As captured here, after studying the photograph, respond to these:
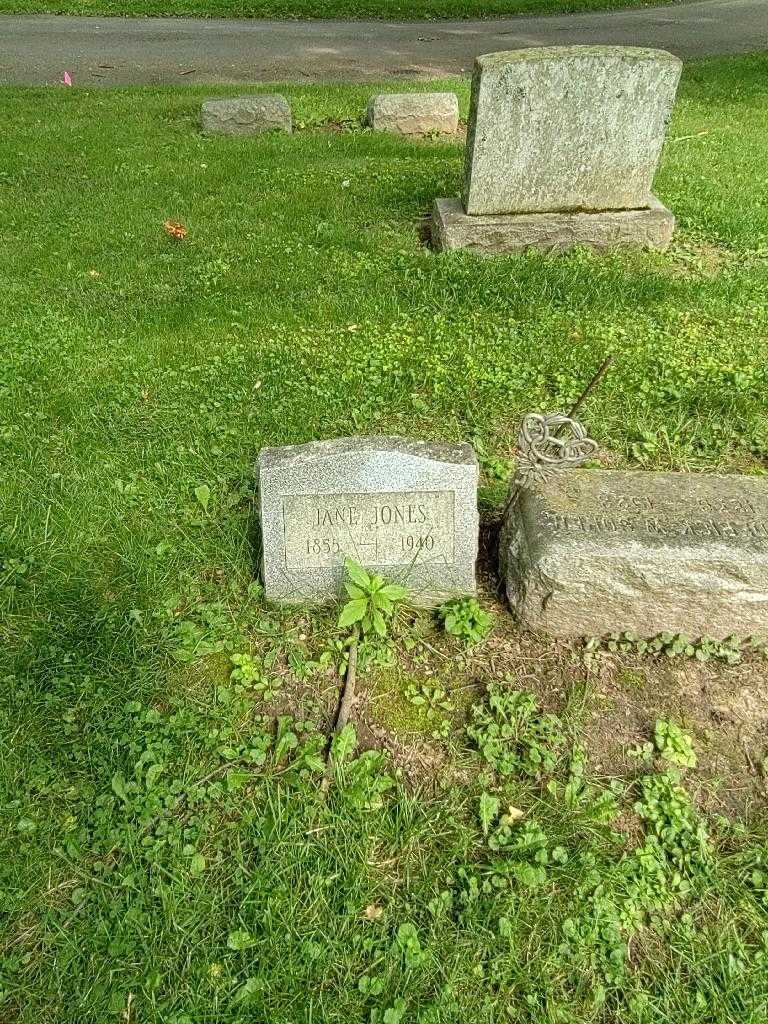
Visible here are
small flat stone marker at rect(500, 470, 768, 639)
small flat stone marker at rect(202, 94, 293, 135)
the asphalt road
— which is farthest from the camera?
the asphalt road

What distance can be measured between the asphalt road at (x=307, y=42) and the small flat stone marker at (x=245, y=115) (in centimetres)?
316

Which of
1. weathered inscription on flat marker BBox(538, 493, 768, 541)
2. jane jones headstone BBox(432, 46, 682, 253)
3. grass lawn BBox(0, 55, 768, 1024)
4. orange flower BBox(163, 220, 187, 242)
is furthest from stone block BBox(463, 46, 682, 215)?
weathered inscription on flat marker BBox(538, 493, 768, 541)

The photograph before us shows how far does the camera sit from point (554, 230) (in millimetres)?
5844

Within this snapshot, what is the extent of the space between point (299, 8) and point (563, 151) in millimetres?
13387

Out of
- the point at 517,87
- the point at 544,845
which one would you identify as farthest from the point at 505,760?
the point at 517,87

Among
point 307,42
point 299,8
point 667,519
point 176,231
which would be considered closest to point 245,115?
point 176,231

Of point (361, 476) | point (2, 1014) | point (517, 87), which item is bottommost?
point (2, 1014)

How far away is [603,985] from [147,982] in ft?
3.99

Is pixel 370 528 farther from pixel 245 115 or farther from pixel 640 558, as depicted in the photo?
pixel 245 115

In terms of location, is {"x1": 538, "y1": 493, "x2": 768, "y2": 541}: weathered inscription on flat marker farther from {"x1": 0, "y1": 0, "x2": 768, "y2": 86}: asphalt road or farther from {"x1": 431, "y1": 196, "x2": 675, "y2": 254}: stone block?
{"x1": 0, "y1": 0, "x2": 768, "y2": 86}: asphalt road

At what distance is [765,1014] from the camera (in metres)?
1.98

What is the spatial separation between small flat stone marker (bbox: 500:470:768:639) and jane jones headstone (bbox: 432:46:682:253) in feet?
11.3

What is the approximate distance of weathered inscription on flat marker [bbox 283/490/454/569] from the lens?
2893 millimetres

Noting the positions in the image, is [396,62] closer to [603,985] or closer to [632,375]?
[632,375]
